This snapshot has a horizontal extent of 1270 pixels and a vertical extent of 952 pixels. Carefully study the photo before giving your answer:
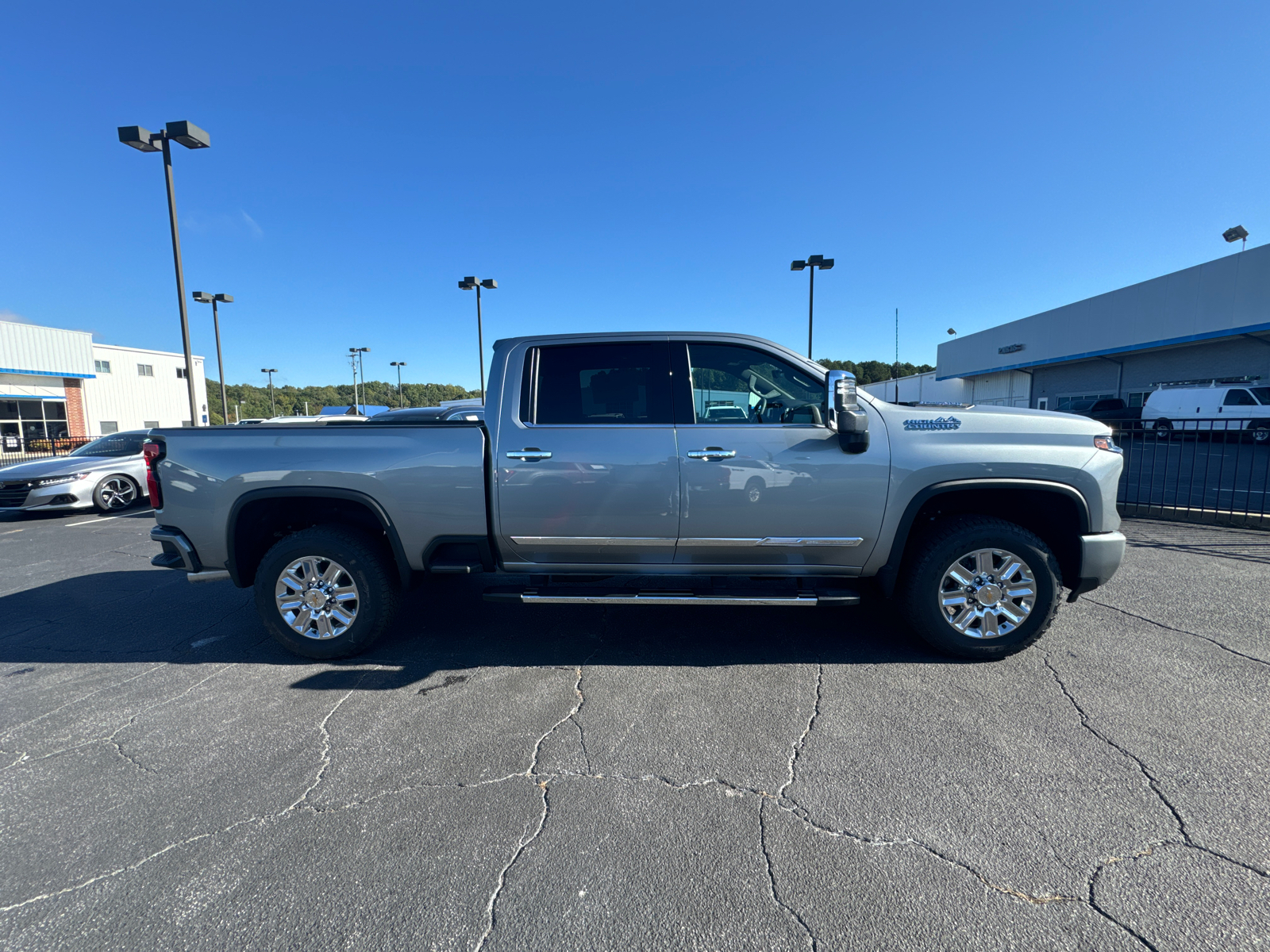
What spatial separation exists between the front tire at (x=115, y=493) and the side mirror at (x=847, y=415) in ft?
36.5

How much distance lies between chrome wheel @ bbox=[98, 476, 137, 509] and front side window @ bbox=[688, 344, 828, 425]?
10.3 meters

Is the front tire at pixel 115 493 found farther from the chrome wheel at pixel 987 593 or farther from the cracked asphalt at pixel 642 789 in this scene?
the chrome wheel at pixel 987 593

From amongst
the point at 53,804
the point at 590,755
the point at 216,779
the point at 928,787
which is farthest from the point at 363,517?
the point at 928,787

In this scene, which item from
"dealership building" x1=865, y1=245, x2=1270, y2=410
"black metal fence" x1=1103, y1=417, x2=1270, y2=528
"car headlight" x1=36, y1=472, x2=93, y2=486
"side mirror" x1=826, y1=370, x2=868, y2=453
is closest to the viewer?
"side mirror" x1=826, y1=370, x2=868, y2=453

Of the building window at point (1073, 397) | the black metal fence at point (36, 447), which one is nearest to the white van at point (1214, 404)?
the building window at point (1073, 397)

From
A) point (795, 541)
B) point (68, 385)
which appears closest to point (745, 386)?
point (795, 541)

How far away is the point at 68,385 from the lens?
1299 inches

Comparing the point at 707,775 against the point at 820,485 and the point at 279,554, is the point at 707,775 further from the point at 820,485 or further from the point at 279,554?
the point at 279,554

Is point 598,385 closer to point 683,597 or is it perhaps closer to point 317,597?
point 683,597

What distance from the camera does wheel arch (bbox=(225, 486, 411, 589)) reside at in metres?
3.53

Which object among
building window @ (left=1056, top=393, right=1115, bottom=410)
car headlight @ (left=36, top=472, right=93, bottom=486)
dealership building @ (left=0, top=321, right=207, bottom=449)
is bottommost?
car headlight @ (left=36, top=472, right=93, bottom=486)

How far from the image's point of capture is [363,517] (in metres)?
3.70

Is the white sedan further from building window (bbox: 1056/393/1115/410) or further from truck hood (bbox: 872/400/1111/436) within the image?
building window (bbox: 1056/393/1115/410)

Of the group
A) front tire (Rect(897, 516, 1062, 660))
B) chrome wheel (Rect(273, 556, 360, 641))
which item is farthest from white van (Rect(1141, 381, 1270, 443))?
chrome wheel (Rect(273, 556, 360, 641))
